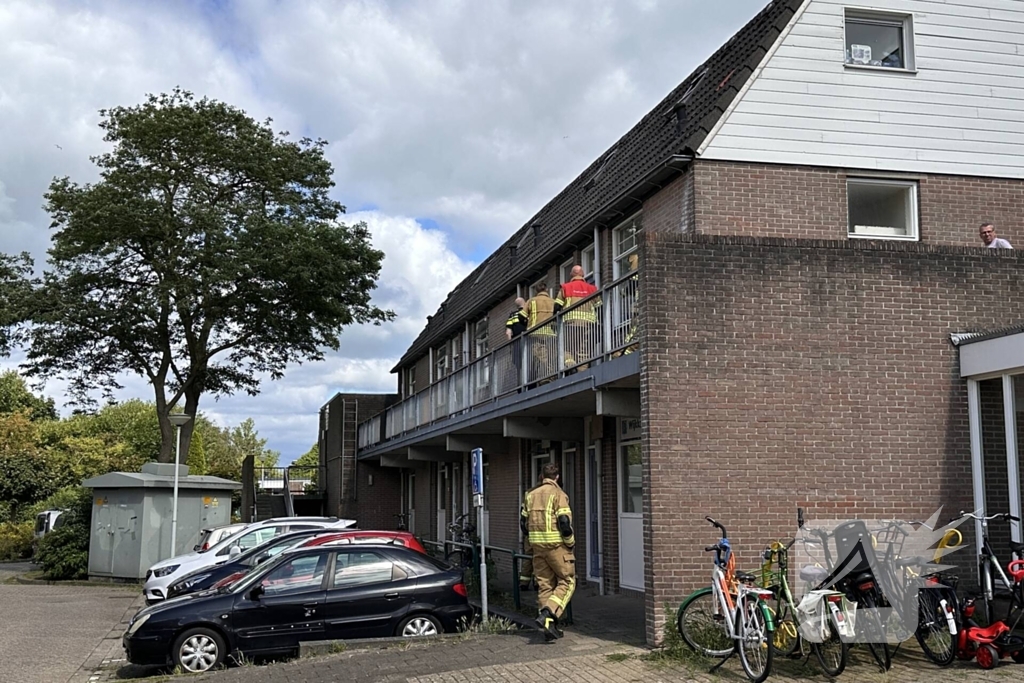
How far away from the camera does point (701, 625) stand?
1036 cm

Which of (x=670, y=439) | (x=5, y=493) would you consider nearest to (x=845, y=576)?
(x=670, y=439)

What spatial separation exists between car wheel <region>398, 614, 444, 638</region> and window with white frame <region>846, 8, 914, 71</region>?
9476 millimetres

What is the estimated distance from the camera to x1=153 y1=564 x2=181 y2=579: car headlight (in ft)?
59.8

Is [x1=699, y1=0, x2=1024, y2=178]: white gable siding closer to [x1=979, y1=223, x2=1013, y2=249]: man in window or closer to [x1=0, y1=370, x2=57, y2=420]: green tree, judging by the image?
[x1=979, y1=223, x2=1013, y2=249]: man in window

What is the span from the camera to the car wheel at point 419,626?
12195mm

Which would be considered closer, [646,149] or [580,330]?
[580,330]

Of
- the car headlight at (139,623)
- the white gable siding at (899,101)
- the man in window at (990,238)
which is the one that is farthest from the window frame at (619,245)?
the car headlight at (139,623)

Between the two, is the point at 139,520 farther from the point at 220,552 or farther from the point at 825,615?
the point at 825,615

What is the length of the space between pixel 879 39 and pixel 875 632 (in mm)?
9355

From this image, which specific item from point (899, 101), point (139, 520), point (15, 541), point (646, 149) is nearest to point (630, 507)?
point (646, 149)

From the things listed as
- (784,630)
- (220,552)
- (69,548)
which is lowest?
(69,548)

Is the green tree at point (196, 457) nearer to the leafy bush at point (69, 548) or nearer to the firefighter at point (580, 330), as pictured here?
the leafy bush at point (69, 548)

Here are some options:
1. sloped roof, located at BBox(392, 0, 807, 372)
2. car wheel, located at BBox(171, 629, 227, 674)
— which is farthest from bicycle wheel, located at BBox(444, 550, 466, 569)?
car wheel, located at BBox(171, 629, 227, 674)

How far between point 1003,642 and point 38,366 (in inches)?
1172
